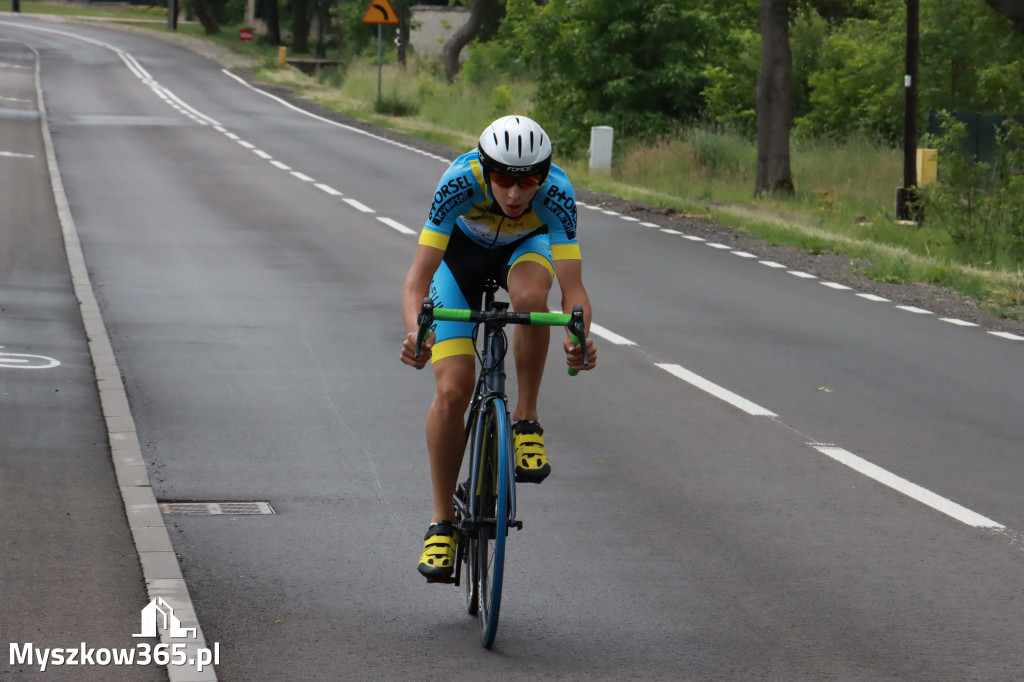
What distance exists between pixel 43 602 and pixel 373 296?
874 cm

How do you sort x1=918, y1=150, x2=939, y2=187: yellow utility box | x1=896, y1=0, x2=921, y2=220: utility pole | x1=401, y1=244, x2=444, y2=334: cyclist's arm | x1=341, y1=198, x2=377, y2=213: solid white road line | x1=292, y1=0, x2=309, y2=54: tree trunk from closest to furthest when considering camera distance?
x1=401, y1=244, x2=444, y2=334: cyclist's arm < x1=341, y1=198, x2=377, y2=213: solid white road line < x1=896, y1=0, x2=921, y2=220: utility pole < x1=918, y1=150, x2=939, y2=187: yellow utility box < x1=292, y1=0, x2=309, y2=54: tree trunk

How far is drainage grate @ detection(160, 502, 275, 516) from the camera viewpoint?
7.14 m

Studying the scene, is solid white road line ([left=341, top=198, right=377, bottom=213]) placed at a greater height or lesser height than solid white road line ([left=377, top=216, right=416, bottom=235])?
greater

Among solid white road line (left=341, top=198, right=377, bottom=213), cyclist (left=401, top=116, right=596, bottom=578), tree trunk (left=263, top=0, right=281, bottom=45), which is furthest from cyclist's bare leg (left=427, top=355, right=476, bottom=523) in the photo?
tree trunk (left=263, top=0, right=281, bottom=45)

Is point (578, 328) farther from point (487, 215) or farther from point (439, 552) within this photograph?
point (439, 552)

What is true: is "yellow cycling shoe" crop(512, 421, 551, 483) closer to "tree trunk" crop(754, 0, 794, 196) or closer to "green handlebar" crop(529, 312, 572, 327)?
"green handlebar" crop(529, 312, 572, 327)

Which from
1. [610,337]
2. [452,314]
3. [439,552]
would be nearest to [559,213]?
[452,314]

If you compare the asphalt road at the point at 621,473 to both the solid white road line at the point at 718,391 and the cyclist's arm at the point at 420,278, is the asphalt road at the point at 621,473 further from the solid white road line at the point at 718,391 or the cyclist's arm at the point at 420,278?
the cyclist's arm at the point at 420,278

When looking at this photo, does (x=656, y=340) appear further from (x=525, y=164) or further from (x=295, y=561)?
(x=525, y=164)

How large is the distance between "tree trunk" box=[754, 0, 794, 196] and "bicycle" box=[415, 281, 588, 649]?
22.0 metres

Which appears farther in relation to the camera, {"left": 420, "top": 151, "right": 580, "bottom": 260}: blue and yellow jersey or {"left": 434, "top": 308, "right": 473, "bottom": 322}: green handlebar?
{"left": 420, "top": 151, "right": 580, "bottom": 260}: blue and yellow jersey

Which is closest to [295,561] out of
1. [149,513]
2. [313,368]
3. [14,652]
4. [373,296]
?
[149,513]

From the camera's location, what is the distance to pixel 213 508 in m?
7.21

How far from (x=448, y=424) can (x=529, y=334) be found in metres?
0.48
